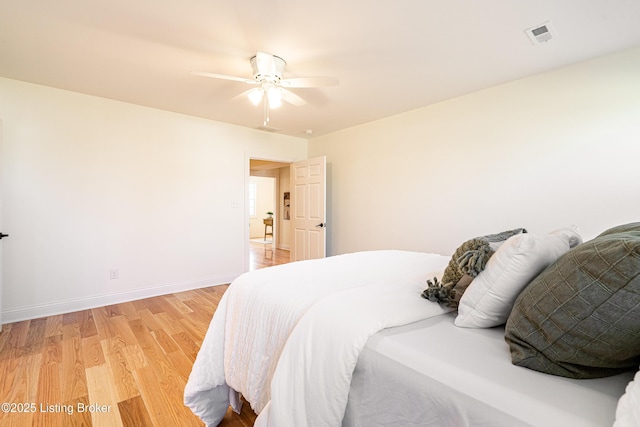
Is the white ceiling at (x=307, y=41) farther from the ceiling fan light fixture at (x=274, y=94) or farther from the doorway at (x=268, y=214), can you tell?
the doorway at (x=268, y=214)

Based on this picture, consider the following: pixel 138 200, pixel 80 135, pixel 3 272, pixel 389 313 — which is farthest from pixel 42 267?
pixel 389 313

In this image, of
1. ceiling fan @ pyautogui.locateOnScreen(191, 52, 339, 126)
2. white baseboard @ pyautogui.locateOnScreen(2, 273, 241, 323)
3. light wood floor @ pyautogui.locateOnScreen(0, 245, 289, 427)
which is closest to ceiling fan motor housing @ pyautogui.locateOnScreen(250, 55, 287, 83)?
ceiling fan @ pyautogui.locateOnScreen(191, 52, 339, 126)

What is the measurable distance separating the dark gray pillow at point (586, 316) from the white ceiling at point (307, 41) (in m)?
1.75

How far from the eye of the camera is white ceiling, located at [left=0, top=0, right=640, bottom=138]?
1.77 m

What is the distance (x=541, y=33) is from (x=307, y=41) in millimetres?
1656

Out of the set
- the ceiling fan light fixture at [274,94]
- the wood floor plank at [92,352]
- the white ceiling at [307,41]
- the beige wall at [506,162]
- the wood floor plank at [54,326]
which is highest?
the white ceiling at [307,41]

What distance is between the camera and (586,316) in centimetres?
64

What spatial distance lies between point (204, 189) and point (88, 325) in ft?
6.49

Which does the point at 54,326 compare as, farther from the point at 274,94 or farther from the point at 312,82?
the point at 312,82

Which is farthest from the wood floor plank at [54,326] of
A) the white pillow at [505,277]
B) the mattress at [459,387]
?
the white pillow at [505,277]

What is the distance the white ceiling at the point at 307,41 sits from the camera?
1774mm

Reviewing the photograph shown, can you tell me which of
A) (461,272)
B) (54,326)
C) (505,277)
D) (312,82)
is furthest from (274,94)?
(54,326)

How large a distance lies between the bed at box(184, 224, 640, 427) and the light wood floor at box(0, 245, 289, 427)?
1.49 feet

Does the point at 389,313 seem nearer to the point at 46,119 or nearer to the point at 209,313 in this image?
the point at 209,313
